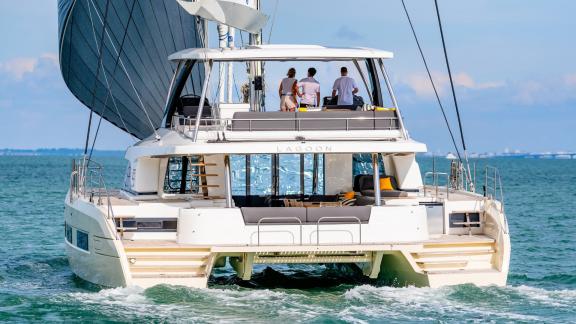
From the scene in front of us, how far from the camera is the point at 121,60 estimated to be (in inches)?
1016

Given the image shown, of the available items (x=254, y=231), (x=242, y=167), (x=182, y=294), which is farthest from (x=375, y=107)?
(x=182, y=294)

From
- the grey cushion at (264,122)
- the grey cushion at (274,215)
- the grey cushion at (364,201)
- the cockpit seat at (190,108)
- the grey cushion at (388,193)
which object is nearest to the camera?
the grey cushion at (274,215)

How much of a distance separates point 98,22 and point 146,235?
35.0 ft

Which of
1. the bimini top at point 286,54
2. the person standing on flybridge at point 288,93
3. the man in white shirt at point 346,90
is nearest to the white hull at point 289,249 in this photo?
the bimini top at point 286,54

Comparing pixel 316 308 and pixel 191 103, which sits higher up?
pixel 191 103

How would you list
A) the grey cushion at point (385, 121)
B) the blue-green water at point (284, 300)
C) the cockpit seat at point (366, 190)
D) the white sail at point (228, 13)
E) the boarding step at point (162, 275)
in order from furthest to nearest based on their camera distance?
the white sail at point (228, 13) → the cockpit seat at point (366, 190) → the grey cushion at point (385, 121) → the boarding step at point (162, 275) → the blue-green water at point (284, 300)

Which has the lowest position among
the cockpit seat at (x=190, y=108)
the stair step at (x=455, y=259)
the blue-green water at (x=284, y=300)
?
the blue-green water at (x=284, y=300)

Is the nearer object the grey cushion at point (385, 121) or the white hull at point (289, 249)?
the white hull at point (289, 249)

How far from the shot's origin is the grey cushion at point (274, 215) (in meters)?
15.6

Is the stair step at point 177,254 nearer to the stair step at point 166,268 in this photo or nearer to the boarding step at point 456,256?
the stair step at point 166,268

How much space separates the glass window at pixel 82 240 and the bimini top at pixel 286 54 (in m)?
2.87

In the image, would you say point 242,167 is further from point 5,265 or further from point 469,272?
point 5,265

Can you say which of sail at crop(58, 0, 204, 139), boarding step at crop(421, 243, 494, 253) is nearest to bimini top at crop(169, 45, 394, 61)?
boarding step at crop(421, 243, 494, 253)

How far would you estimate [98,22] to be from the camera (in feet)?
85.0
